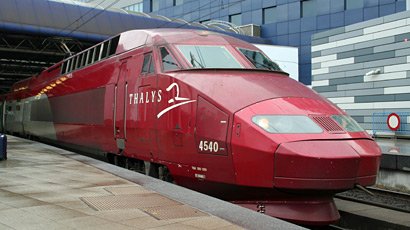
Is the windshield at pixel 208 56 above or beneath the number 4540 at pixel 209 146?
above

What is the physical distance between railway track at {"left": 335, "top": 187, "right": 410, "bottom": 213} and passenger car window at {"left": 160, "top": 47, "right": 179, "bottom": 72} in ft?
15.3

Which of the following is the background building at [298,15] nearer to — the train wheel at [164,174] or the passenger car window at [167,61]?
the passenger car window at [167,61]

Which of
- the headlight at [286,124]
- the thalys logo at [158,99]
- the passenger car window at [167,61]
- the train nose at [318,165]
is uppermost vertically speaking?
the passenger car window at [167,61]

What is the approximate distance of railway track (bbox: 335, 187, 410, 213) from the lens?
Answer: 873cm

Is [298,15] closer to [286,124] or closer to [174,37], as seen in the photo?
[174,37]

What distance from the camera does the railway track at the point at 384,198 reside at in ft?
28.6

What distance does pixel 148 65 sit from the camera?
846 centimetres

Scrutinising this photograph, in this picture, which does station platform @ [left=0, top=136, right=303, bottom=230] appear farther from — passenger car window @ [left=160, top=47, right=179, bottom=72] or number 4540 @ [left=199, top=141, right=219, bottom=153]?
passenger car window @ [left=160, top=47, right=179, bottom=72]

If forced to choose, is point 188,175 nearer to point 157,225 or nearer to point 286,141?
point 286,141

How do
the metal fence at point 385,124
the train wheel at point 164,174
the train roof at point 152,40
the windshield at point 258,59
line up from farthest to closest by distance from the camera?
the metal fence at point 385,124
the train roof at point 152,40
the windshield at point 258,59
the train wheel at point 164,174

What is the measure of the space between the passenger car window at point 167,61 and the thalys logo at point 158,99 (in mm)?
427

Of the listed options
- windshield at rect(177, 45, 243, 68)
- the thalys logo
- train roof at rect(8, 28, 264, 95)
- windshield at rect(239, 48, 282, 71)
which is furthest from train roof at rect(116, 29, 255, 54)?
the thalys logo

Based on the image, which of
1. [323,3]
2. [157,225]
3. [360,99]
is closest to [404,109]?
[360,99]

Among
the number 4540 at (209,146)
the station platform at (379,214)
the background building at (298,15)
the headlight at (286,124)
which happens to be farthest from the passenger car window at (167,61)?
the background building at (298,15)
